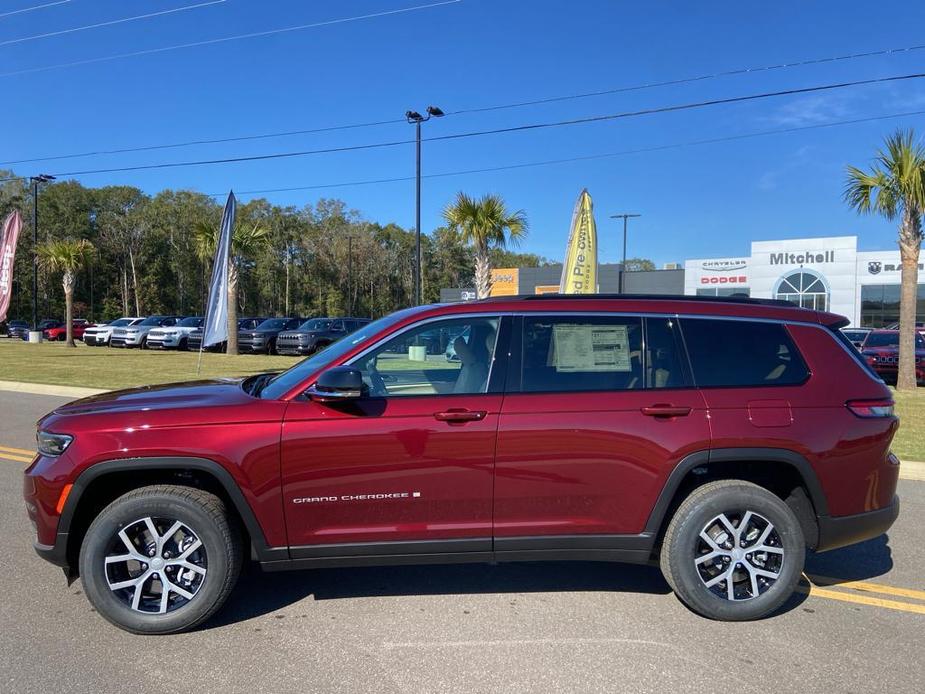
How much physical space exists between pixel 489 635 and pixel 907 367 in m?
16.2

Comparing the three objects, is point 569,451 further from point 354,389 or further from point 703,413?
point 354,389

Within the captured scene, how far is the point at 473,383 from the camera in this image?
3729 mm

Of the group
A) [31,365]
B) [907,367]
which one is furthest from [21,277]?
[907,367]

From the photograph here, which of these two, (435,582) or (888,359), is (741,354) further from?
(888,359)

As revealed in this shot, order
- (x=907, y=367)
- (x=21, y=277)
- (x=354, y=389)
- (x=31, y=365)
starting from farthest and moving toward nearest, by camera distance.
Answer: (x=21, y=277)
(x=31, y=365)
(x=907, y=367)
(x=354, y=389)

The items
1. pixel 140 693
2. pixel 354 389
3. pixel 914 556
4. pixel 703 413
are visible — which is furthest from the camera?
pixel 914 556

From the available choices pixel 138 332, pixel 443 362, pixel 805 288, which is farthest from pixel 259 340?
pixel 805 288

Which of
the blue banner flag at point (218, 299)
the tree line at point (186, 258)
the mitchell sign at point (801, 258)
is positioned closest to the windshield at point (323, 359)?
the blue banner flag at point (218, 299)

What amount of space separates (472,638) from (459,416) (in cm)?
117

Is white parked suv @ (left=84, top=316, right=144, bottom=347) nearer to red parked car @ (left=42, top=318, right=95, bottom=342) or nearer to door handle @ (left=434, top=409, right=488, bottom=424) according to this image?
red parked car @ (left=42, top=318, right=95, bottom=342)

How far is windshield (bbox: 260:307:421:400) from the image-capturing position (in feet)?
12.1

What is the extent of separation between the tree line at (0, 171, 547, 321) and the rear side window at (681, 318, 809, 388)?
193ft

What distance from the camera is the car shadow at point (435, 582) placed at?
159 inches

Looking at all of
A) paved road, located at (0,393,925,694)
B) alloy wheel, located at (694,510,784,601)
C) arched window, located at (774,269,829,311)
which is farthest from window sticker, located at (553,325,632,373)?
arched window, located at (774,269,829,311)
